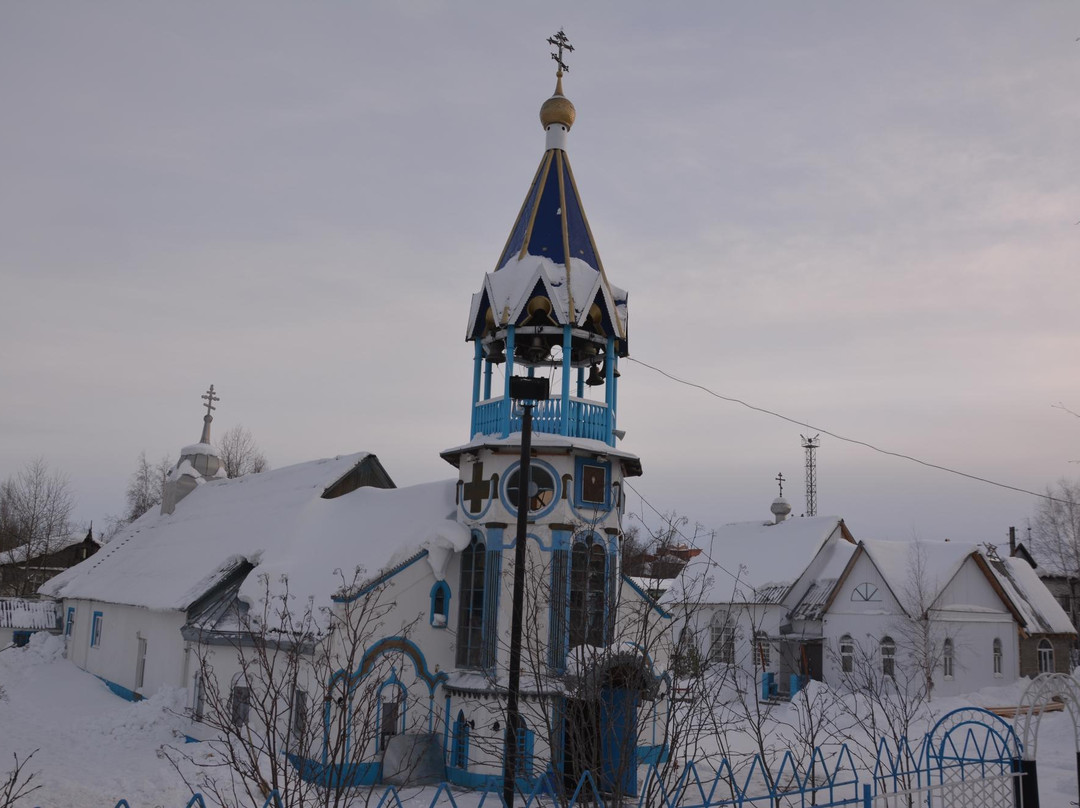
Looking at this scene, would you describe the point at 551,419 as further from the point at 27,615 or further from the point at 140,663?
the point at 27,615

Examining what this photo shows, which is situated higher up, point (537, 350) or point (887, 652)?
point (537, 350)

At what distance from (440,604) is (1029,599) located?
28.5m

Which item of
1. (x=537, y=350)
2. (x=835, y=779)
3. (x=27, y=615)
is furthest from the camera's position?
(x=27, y=615)

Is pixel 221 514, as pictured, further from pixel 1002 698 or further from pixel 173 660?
pixel 1002 698

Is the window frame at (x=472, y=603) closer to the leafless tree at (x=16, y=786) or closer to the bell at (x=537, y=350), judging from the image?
the bell at (x=537, y=350)

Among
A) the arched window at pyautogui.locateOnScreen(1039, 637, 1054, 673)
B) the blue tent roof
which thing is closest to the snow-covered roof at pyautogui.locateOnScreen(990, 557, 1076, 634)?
the arched window at pyautogui.locateOnScreen(1039, 637, 1054, 673)

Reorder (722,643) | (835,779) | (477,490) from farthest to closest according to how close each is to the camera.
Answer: (477,490), (835,779), (722,643)

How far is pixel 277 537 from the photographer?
77.9 ft

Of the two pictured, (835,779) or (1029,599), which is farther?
(1029,599)

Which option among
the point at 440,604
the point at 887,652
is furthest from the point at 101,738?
the point at 887,652

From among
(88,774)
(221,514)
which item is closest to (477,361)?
(88,774)

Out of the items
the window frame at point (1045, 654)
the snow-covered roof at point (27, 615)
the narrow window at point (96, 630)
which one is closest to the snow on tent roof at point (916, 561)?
the window frame at point (1045, 654)

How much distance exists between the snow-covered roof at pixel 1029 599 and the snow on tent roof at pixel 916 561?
176cm

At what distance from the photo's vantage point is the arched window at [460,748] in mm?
18328
